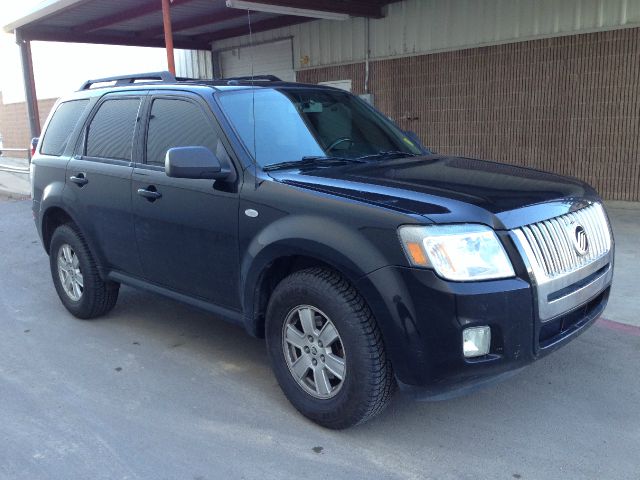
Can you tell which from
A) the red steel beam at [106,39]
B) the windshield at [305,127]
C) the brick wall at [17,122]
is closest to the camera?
the windshield at [305,127]

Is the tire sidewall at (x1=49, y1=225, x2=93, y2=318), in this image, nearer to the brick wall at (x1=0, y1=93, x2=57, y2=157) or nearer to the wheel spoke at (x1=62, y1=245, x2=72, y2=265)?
the wheel spoke at (x1=62, y1=245, x2=72, y2=265)

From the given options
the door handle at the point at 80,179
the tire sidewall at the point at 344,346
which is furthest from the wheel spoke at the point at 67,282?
the tire sidewall at the point at 344,346

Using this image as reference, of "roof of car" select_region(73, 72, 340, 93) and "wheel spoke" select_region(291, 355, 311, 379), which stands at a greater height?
"roof of car" select_region(73, 72, 340, 93)

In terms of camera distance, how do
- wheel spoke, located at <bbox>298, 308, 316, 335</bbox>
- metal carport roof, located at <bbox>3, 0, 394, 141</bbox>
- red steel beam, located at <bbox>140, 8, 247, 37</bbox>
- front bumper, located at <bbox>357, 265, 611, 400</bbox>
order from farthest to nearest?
red steel beam, located at <bbox>140, 8, 247, 37</bbox> → metal carport roof, located at <bbox>3, 0, 394, 141</bbox> → wheel spoke, located at <bbox>298, 308, 316, 335</bbox> → front bumper, located at <bbox>357, 265, 611, 400</bbox>

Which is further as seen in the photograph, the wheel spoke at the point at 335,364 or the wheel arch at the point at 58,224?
the wheel arch at the point at 58,224

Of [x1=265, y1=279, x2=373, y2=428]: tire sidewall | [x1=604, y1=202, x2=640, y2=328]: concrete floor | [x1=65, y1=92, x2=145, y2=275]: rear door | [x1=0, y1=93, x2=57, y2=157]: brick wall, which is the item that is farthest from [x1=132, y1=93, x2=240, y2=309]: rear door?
[x1=0, y1=93, x2=57, y2=157]: brick wall

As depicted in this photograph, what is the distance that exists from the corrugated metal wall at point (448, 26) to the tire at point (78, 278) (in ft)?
24.9

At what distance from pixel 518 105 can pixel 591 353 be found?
6497mm

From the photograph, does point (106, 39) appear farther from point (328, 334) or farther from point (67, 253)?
point (328, 334)

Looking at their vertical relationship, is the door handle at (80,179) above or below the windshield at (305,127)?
below

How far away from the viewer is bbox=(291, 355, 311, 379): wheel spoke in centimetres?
339

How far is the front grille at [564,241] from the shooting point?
297 centimetres

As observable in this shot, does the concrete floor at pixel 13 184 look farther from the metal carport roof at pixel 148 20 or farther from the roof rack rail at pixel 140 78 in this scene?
the roof rack rail at pixel 140 78

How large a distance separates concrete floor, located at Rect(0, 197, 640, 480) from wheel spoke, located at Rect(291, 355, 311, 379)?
280 millimetres
